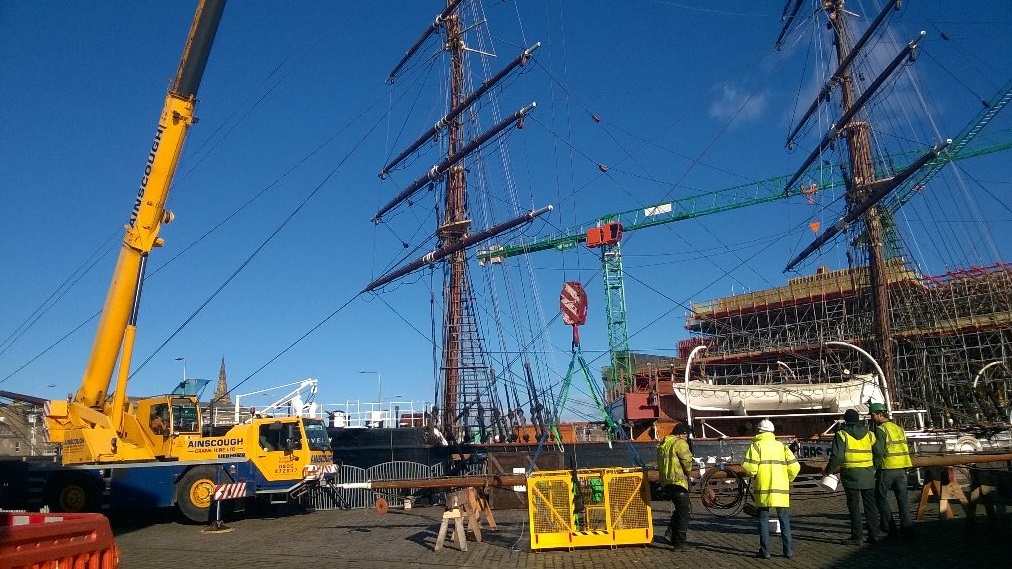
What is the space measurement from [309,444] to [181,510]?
299 cm

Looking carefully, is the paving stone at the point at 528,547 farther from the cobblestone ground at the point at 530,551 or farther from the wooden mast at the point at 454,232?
the wooden mast at the point at 454,232

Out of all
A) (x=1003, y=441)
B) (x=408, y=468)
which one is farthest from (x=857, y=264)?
(x=408, y=468)

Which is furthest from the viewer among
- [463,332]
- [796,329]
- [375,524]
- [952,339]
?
[796,329]

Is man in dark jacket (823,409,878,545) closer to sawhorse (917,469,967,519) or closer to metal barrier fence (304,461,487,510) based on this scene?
sawhorse (917,469,967,519)

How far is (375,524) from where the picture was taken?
1412cm

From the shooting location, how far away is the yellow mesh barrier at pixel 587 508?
33.1 ft

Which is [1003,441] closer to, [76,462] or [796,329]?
[76,462]

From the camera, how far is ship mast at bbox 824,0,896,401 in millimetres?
31109

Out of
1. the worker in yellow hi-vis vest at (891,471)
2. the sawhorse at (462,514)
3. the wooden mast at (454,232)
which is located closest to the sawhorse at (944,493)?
the worker in yellow hi-vis vest at (891,471)

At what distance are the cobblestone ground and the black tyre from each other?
1440 millimetres

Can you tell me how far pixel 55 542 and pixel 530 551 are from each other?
6.39 m

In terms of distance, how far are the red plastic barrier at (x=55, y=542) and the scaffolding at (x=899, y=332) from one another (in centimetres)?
2574

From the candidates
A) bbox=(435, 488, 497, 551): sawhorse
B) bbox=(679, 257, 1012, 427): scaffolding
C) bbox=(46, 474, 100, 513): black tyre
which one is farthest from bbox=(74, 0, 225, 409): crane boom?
bbox=(679, 257, 1012, 427): scaffolding

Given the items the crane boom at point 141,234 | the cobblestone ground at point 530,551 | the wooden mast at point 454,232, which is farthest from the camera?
the wooden mast at point 454,232
